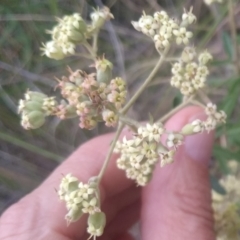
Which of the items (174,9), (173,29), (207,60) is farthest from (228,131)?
(174,9)

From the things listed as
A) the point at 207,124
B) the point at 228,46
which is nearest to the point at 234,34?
the point at 228,46

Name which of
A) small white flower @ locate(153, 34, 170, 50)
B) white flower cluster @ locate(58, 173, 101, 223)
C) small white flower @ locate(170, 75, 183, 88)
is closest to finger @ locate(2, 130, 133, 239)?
white flower cluster @ locate(58, 173, 101, 223)

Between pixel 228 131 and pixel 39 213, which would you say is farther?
pixel 228 131

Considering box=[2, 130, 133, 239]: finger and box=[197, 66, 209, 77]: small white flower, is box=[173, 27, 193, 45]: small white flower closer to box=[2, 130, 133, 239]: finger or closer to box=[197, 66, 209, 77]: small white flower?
box=[197, 66, 209, 77]: small white flower

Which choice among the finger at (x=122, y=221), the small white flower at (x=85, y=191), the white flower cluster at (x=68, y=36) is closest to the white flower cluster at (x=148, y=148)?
the small white flower at (x=85, y=191)

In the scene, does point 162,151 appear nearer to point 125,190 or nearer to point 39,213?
point 39,213

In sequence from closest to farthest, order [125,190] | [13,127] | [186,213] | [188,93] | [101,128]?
[188,93] < [186,213] < [125,190] < [13,127] < [101,128]

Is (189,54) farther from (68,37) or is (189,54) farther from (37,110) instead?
(37,110)
